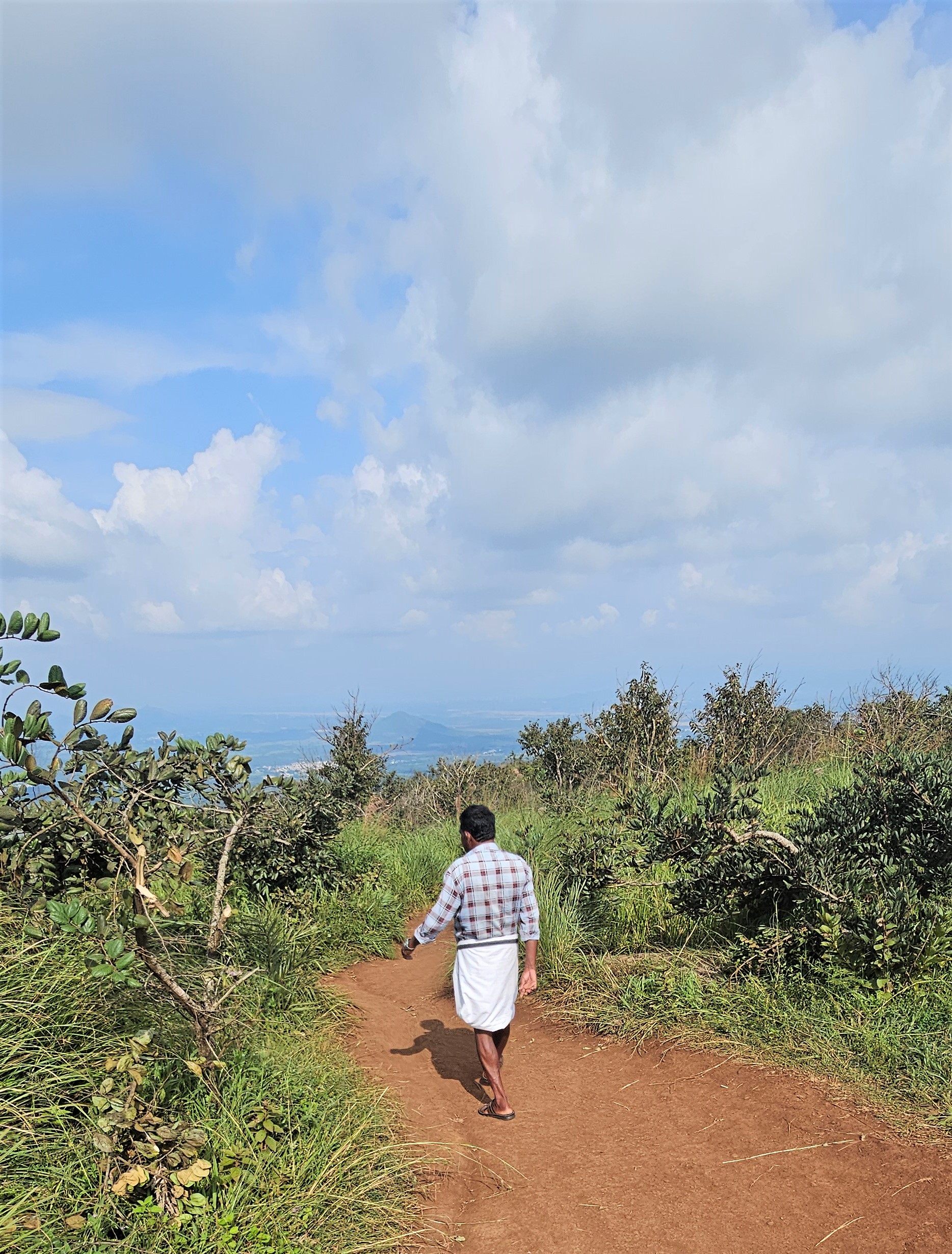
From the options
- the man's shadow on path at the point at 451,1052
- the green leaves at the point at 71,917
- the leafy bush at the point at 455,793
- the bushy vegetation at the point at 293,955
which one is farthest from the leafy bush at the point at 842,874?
the leafy bush at the point at 455,793

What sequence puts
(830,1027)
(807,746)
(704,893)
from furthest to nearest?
(807,746) → (704,893) → (830,1027)

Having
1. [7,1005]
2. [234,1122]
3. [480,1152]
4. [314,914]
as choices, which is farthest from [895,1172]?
[314,914]

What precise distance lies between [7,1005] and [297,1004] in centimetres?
247

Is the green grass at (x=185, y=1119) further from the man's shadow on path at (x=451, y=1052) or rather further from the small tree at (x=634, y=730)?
the small tree at (x=634, y=730)

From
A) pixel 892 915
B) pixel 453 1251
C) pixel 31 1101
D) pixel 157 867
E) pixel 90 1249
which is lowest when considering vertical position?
pixel 453 1251

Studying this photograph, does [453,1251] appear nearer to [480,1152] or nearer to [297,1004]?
[480,1152]

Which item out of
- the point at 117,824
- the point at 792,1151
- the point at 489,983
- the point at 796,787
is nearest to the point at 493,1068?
the point at 489,983

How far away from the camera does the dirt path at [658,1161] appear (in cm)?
382

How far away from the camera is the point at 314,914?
7.95 metres

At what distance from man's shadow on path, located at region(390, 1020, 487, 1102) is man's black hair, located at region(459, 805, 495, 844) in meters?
1.77

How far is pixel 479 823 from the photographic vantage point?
5125 millimetres

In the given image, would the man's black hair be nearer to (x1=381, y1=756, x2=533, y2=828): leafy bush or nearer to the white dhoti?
the white dhoti

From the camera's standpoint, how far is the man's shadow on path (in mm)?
5648

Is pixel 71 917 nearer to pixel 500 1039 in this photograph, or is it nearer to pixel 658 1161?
pixel 500 1039
